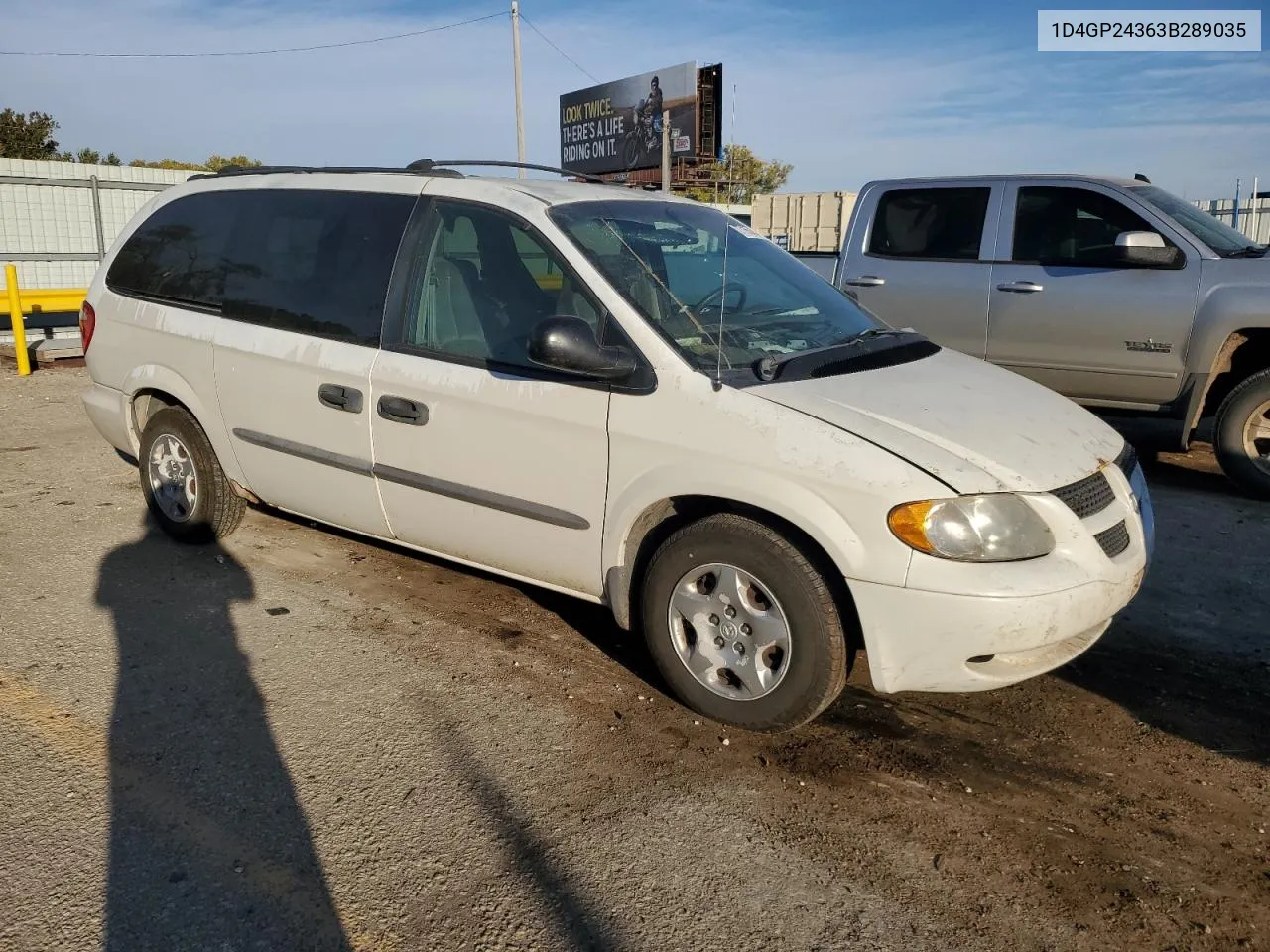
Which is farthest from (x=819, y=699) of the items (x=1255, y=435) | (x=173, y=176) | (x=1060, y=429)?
(x=173, y=176)

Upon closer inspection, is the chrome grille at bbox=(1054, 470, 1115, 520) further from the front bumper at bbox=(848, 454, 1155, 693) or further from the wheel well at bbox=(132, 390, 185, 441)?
the wheel well at bbox=(132, 390, 185, 441)

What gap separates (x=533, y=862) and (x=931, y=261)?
237 inches

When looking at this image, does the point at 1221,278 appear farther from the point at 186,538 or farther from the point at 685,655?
the point at 186,538

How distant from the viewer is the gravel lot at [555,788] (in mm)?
2635

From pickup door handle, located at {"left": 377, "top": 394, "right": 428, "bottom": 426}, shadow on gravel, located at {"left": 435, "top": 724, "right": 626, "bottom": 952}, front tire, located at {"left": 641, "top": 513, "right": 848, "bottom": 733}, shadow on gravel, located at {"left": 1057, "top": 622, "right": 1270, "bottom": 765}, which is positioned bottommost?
shadow on gravel, located at {"left": 435, "top": 724, "right": 626, "bottom": 952}

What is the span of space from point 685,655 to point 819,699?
1.65 feet

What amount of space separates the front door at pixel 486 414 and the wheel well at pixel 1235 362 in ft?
15.6

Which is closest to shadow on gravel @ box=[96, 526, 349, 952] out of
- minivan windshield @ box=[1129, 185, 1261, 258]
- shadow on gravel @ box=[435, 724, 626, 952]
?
shadow on gravel @ box=[435, 724, 626, 952]

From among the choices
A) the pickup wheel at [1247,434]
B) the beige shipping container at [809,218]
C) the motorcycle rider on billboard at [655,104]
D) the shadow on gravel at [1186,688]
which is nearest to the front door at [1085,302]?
the pickup wheel at [1247,434]

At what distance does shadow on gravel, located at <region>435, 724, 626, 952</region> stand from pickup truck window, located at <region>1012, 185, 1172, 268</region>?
18.4 ft

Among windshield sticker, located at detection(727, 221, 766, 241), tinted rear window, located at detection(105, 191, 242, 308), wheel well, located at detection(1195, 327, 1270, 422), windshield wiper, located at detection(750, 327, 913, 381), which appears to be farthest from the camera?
wheel well, located at detection(1195, 327, 1270, 422)

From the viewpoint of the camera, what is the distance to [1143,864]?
9.36 feet

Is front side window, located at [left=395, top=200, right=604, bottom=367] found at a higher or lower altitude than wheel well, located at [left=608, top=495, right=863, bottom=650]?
higher

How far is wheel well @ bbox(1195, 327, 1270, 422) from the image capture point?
21.5 feet
